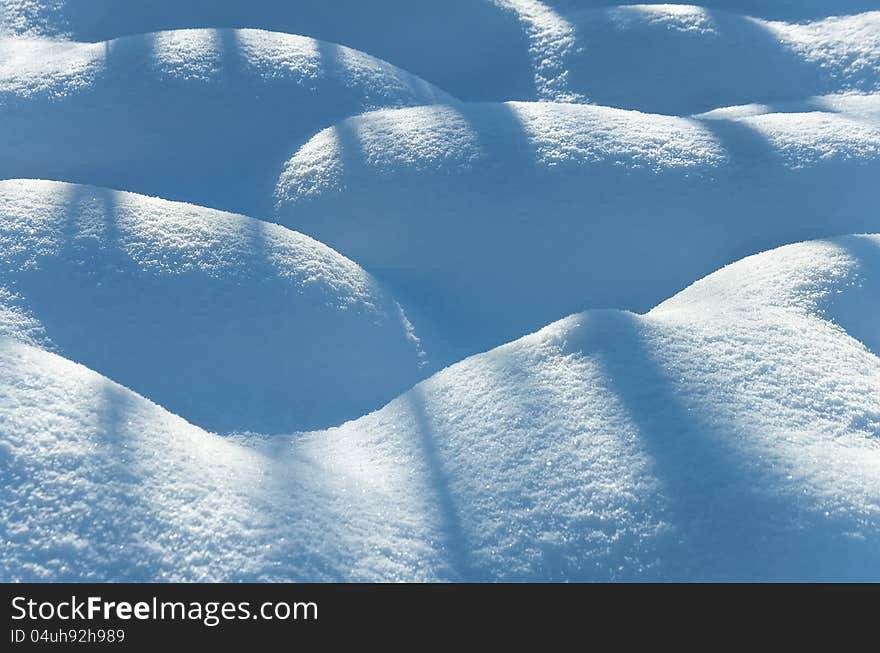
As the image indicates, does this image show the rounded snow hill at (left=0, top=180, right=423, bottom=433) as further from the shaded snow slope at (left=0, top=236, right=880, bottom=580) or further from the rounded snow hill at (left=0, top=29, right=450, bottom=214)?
the rounded snow hill at (left=0, top=29, right=450, bottom=214)

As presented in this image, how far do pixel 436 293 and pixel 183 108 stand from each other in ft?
2.75

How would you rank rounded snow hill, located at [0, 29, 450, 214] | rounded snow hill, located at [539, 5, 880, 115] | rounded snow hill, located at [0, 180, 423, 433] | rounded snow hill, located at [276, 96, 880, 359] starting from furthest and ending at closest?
1. rounded snow hill, located at [539, 5, 880, 115]
2. rounded snow hill, located at [0, 29, 450, 214]
3. rounded snow hill, located at [276, 96, 880, 359]
4. rounded snow hill, located at [0, 180, 423, 433]

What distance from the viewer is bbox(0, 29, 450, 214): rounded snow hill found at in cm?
191

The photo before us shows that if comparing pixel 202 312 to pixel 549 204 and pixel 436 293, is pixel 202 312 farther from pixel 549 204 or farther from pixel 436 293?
pixel 549 204

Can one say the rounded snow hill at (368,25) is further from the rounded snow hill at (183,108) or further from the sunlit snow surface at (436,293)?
the rounded snow hill at (183,108)

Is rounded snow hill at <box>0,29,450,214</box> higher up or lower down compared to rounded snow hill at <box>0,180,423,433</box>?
higher up

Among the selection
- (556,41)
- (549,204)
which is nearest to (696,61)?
(556,41)

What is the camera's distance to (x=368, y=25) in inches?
96.4

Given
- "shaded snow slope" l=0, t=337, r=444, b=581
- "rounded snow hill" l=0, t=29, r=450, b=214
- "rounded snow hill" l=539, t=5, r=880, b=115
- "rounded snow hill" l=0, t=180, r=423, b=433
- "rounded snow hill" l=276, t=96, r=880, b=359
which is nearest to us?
"shaded snow slope" l=0, t=337, r=444, b=581

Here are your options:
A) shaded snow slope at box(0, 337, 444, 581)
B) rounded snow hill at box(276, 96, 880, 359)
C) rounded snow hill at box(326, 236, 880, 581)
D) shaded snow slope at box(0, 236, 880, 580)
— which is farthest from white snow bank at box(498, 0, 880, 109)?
shaded snow slope at box(0, 337, 444, 581)

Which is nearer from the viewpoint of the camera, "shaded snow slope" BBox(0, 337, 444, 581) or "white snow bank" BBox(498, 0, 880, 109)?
"shaded snow slope" BBox(0, 337, 444, 581)

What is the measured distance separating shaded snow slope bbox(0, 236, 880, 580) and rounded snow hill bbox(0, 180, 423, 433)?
0.35 feet
